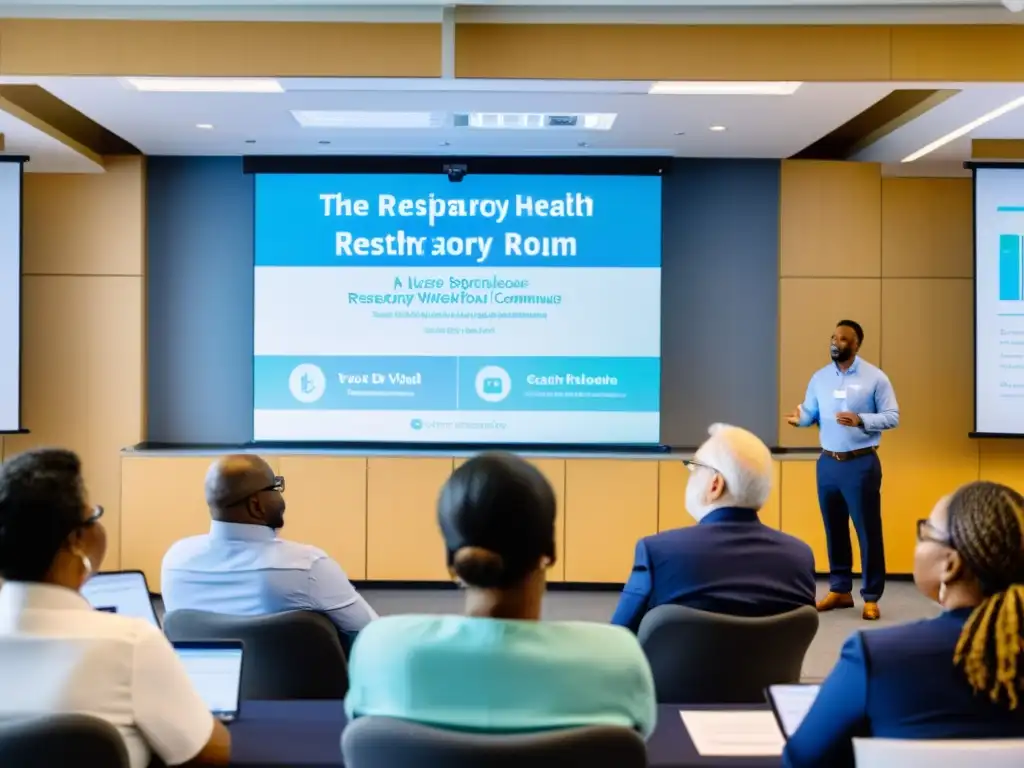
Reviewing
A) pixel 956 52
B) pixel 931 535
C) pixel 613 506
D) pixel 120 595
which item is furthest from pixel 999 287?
pixel 120 595

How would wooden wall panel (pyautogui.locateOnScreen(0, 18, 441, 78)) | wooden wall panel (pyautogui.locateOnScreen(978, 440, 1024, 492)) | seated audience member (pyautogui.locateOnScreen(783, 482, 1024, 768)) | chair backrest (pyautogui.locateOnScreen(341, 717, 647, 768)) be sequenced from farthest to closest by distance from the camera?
1. wooden wall panel (pyautogui.locateOnScreen(978, 440, 1024, 492))
2. wooden wall panel (pyautogui.locateOnScreen(0, 18, 441, 78))
3. seated audience member (pyautogui.locateOnScreen(783, 482, 1024, 768))
4. chair backrest (pyautogui.locateOnScreen(341, 717, 647, 768))

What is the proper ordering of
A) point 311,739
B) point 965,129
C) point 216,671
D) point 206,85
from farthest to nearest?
1. point 965,129
2. point 206,85
3. point 216,671
4. point 311,739

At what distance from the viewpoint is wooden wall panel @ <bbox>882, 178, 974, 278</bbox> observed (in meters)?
7.02

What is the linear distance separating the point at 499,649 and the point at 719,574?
3.99ft

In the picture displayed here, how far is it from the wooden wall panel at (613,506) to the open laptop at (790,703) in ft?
15.6

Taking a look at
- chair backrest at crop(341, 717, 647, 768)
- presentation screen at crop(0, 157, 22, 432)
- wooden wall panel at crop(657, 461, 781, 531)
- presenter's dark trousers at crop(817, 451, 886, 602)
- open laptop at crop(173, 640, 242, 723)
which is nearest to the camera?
chair backrest at crop(341, 717, 647, 768)

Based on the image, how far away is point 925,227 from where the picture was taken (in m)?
7.02

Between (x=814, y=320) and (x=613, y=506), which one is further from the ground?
(x=814, y=320)

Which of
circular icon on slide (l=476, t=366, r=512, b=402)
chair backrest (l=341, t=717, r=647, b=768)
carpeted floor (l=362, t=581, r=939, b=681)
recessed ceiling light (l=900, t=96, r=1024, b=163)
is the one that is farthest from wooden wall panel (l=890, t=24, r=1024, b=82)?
chair backrest (l=341, t=717, r=647, b=768)

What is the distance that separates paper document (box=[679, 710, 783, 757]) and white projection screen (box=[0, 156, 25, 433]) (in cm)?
567

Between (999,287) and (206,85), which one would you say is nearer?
(206,85)

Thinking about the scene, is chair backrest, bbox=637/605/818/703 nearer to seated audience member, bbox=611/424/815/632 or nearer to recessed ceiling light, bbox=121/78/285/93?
seated audience member, bbox=611/424/815/632

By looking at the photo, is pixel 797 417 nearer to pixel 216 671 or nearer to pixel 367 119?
pixel 367 119

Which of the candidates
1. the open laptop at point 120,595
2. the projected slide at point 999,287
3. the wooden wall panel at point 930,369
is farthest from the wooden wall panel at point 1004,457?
the open laptop at point 120,595
